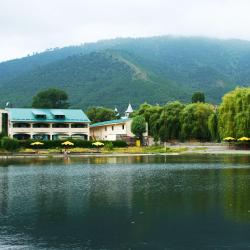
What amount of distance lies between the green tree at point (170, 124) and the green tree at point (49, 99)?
4680 cm

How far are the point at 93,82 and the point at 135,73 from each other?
54.2 ft

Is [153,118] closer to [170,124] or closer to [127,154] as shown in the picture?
[170,124]

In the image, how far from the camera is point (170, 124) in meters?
87.9

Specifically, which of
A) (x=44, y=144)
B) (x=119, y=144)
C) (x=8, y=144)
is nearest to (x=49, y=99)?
(x=119, y=144)

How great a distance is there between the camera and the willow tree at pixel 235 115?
70.1 meters

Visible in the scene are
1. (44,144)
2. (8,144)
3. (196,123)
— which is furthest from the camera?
(196,123)

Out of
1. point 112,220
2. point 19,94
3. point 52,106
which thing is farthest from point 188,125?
point 19,94

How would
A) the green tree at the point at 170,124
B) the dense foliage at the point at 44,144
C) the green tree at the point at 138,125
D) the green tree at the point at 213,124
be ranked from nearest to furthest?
the dense foliage at the point at 44,144, the green tree at the point at 213,124, the green tree at the point at 170,124, the green tree at the point at 138,125

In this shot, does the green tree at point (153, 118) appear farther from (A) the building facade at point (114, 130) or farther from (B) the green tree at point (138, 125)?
A: (B) the green tree at point (138, 125)

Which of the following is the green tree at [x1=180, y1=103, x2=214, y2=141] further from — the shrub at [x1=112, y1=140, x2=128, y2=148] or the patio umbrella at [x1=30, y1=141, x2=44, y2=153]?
the patio umbrella at [x1=30, y1=141, x2=44, y2=153]

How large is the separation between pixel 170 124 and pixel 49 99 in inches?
2006

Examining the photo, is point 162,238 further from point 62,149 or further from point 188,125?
point 188,125

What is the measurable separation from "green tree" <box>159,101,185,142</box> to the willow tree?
46.3 feet

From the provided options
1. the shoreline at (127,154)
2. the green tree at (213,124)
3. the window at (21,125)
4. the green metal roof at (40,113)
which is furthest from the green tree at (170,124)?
the window at (21,125)
